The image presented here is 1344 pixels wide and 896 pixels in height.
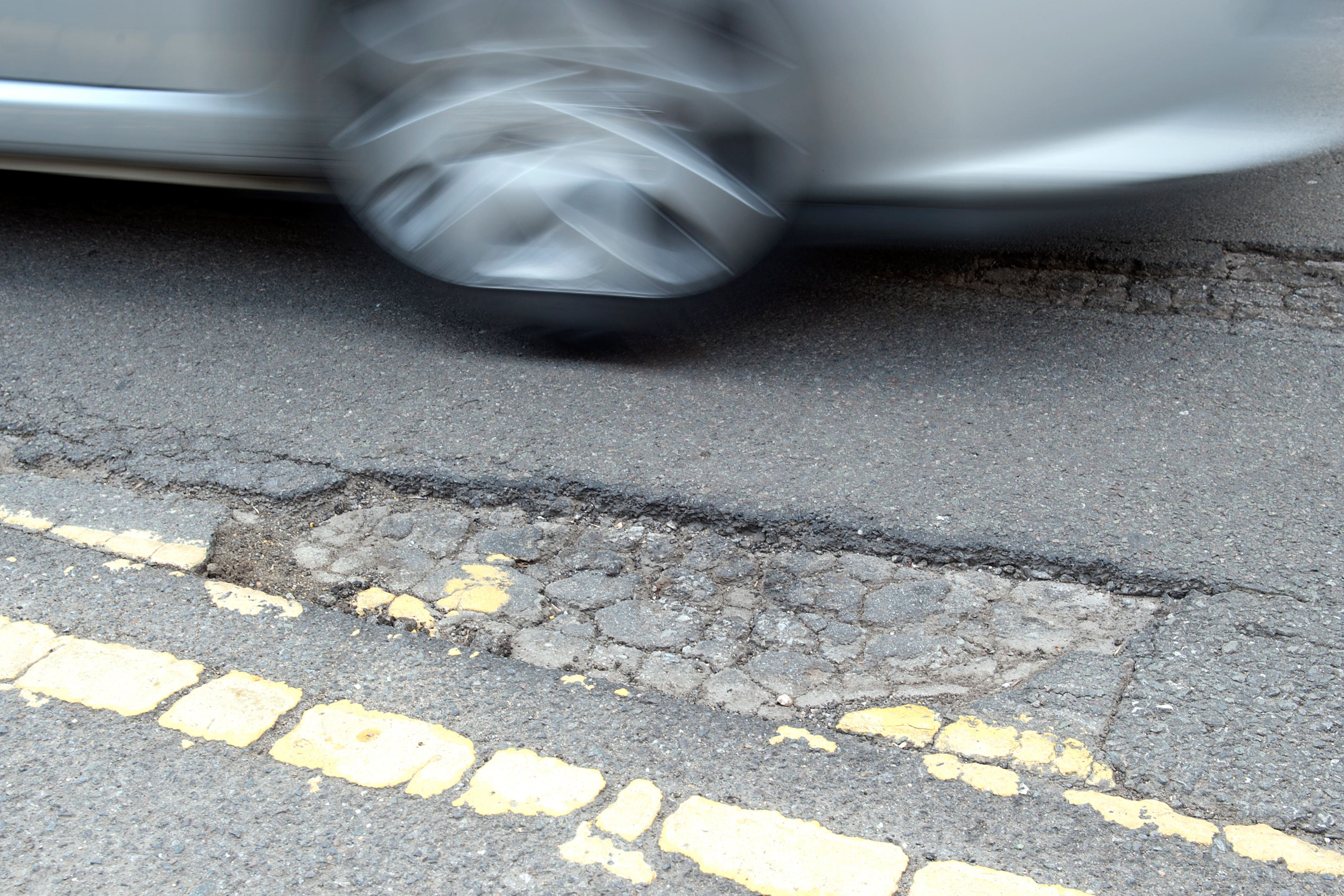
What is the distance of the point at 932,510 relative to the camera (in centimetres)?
231

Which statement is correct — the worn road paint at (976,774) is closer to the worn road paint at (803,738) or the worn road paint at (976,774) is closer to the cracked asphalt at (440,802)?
the cracked asphalt at (440,802)

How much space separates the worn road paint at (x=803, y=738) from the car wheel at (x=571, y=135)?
1257 millimetres

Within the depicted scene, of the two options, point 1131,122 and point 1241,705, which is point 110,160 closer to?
point 1131,122

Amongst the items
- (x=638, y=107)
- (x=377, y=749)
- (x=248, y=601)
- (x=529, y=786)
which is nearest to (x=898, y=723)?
(x=529, y=786)

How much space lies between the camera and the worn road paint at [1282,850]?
155 cm

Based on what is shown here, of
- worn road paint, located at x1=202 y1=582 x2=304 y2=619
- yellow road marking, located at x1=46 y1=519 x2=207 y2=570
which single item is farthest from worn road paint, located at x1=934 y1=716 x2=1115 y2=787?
yellow road marking, located at x1=46 y1=519 x2=207 y2=570

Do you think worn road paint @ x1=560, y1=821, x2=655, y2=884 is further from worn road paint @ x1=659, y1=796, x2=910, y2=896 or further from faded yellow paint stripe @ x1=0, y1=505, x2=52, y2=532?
faded yellow paint stripe @ x1=0, y1=505, x2=52, y2=532

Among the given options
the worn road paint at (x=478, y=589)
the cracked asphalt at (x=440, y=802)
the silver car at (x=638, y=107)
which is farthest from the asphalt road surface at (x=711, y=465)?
the silver car at (x=638, y=107)

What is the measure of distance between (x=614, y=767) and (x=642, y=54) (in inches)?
63.0

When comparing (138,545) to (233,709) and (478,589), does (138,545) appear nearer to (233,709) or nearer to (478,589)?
(233,709)

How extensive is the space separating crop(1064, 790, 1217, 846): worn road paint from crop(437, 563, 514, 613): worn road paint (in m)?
1.09

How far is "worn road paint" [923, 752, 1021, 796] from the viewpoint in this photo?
169 centimetres

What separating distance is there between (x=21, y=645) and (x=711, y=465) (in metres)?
1.42

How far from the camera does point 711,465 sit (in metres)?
2.47
